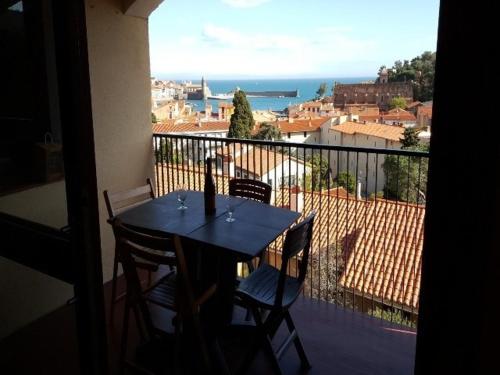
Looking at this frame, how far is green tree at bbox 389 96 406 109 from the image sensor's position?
2389 cm

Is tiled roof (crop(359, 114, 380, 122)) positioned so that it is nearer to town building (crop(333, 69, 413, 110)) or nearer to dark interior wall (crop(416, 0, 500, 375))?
town building (crop(333, 69, 413, 110))

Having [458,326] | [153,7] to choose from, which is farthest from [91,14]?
[458,326]

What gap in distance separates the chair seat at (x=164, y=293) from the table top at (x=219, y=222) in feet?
1.21

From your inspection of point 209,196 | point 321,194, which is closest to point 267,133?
point 321,194

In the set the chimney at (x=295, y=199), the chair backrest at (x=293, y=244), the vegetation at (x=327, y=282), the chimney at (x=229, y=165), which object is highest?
the chimney at (x=229, y=165)

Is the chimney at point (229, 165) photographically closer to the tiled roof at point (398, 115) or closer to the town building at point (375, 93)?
the tiled roof at point (398, 115)

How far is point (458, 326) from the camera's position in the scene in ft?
3.50

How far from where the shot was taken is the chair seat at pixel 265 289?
238 cm

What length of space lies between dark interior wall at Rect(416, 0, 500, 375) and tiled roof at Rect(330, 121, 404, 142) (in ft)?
55.4

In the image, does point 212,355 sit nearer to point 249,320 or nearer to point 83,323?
point 249,320

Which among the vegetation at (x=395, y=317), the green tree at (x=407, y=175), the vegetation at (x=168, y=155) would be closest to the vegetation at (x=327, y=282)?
the vegetation at (x=395, y=317)

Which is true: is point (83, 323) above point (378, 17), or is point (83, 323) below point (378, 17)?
below

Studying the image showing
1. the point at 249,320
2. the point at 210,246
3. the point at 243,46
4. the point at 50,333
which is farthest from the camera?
the point at 243,46

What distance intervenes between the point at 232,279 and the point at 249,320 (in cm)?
57
